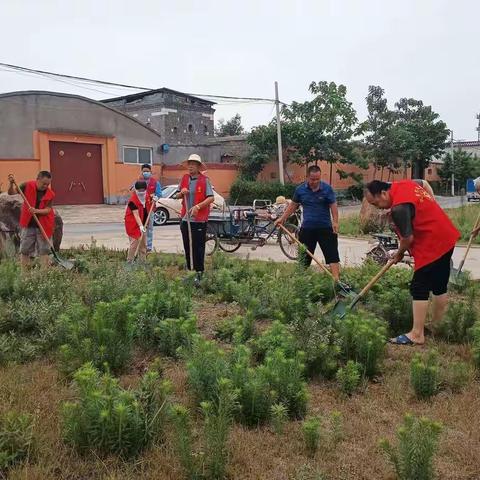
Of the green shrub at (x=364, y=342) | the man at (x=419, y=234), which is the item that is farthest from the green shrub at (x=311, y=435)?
the man at (x=419, y=234)

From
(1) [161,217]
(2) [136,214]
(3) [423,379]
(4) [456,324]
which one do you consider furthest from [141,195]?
(1) [161,217]

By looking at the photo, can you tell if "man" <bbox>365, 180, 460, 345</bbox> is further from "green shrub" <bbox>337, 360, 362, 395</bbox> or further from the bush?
the bush

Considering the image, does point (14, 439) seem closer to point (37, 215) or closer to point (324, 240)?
point (324, 240)

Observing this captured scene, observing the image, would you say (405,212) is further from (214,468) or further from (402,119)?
(402,119)

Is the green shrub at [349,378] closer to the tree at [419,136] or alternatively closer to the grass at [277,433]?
the grass at [277,433]

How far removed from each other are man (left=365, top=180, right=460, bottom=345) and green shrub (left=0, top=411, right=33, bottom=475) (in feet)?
10.1

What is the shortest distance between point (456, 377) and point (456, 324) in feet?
3.73

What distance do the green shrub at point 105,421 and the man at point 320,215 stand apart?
4.49 m

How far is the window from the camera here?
29242 millimetres

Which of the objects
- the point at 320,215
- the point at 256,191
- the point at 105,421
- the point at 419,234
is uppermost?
the point at 256,191

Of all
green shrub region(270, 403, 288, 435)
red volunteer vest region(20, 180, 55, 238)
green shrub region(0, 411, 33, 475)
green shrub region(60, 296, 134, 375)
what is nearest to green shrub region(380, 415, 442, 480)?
green shrub region(270, 403, 288, 435)

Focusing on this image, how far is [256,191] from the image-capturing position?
28.8 m

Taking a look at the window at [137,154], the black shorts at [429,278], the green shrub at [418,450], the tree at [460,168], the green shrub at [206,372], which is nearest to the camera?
the green shrub at [418,450]

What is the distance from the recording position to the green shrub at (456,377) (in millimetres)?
3764
